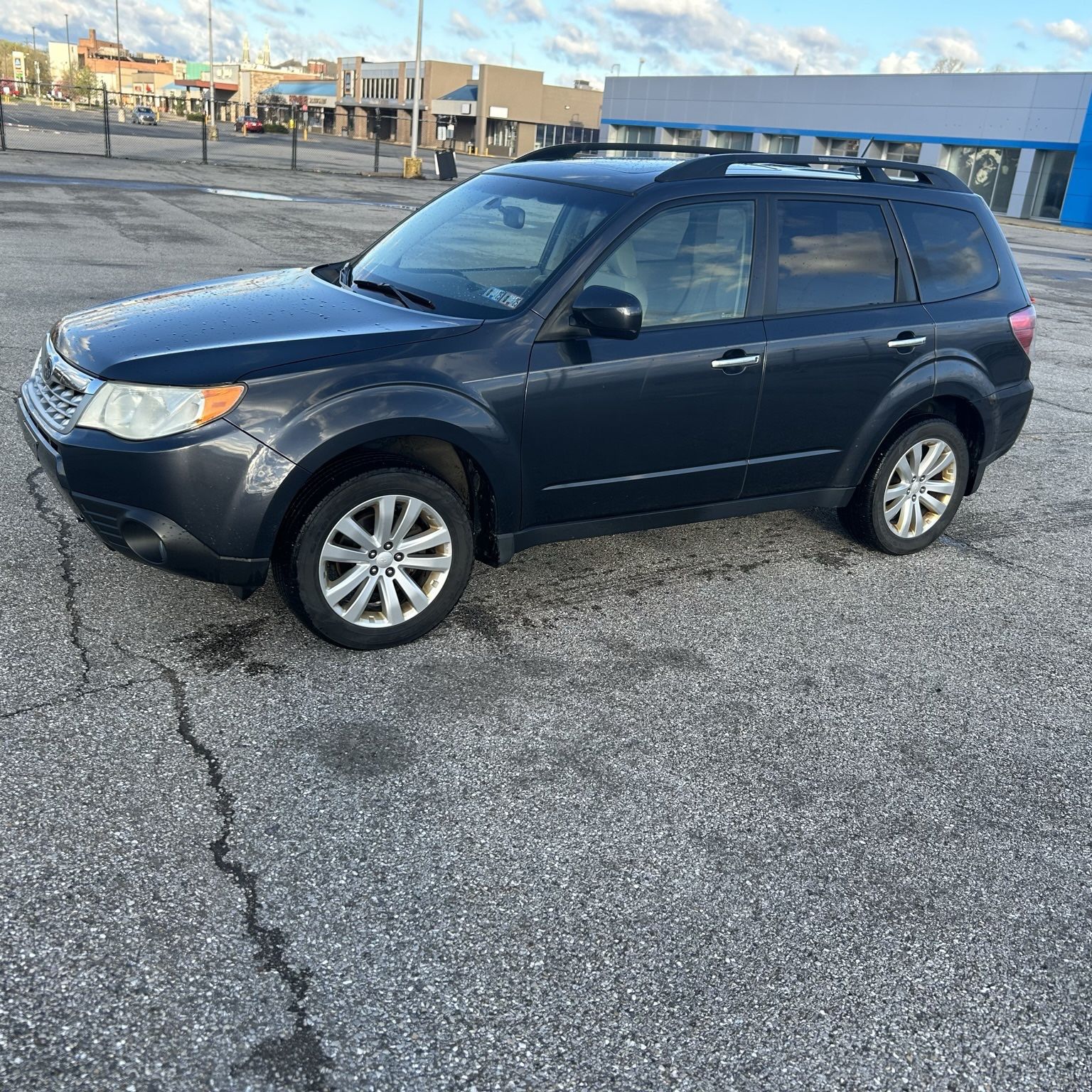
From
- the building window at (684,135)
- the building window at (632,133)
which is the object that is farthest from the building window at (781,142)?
the building window at (632,133)

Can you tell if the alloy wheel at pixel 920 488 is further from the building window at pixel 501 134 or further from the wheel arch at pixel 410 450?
the building window at pixel 501 134

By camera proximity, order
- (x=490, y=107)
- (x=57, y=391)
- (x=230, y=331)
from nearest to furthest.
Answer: (x=230, y=331), (x=57, y=391), (x=490, y=107)

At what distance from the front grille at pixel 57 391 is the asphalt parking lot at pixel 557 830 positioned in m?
0.78

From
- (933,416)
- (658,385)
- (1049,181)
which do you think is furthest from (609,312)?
(1049,181)

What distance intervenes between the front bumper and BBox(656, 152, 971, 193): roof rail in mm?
2220

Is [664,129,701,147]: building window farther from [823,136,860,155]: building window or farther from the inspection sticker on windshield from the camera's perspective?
the inspection sticker on windshield

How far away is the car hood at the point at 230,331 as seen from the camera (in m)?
3.88

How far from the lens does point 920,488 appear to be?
5.67 meters

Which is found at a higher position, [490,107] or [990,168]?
[490,107]

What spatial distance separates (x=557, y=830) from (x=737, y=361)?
2.36 m

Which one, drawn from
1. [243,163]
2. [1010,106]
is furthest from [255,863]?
[1010,106]

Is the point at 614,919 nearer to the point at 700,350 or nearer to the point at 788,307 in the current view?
the point at 700,350

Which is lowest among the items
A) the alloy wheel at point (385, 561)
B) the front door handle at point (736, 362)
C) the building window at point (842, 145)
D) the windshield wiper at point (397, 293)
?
the alloy wheel at point (385, 561)

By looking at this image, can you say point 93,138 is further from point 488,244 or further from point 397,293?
point 397,293
